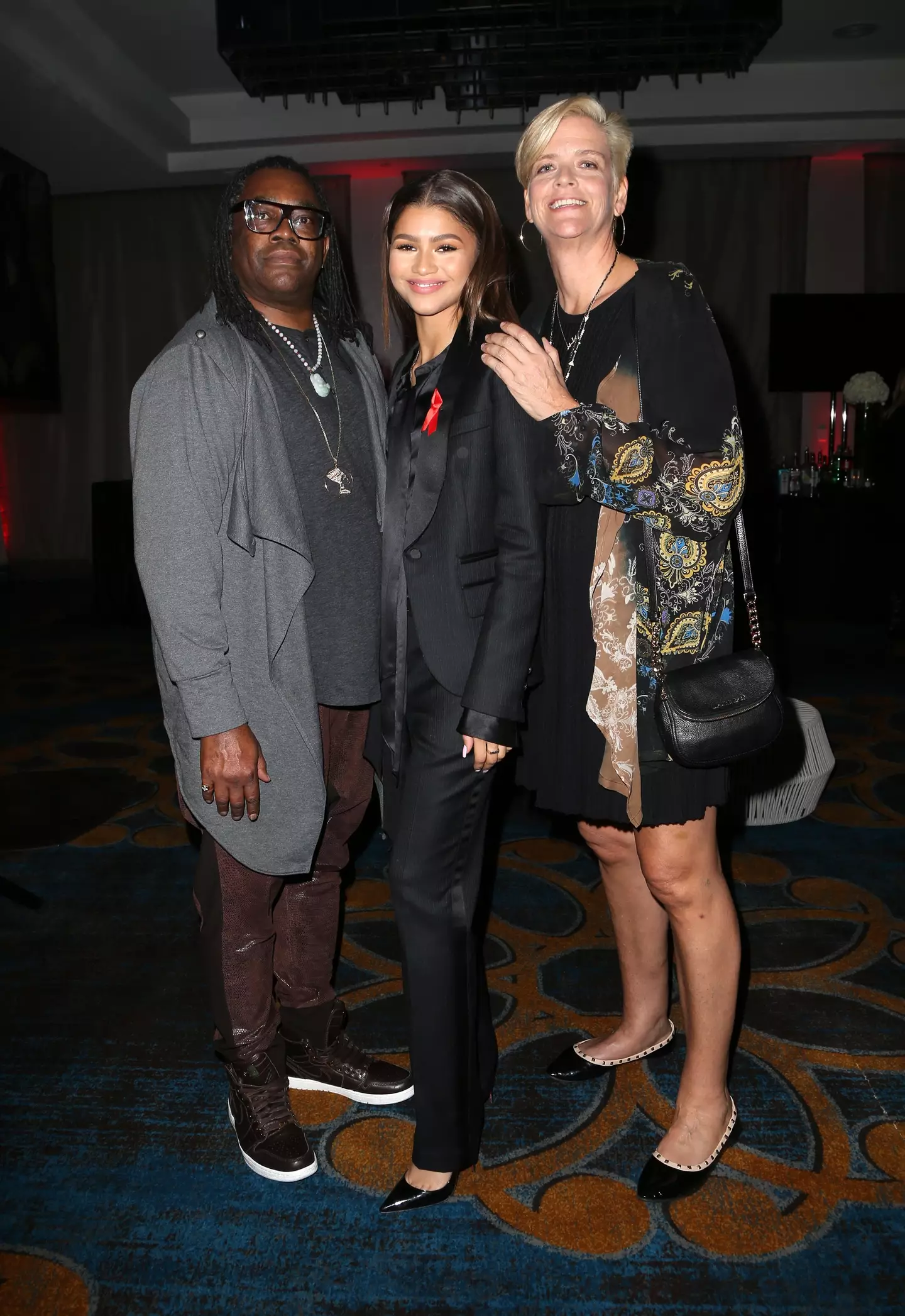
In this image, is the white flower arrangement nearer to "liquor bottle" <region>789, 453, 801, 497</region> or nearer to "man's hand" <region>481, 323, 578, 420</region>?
"liquor bottle" <region>789, 453, 801, 497</region>

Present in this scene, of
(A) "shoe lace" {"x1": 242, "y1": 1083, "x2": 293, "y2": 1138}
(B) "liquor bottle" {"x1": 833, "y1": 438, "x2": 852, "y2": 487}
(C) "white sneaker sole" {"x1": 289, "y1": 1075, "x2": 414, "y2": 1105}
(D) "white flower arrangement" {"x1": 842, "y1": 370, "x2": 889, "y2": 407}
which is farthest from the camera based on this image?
(B) "liquor bottle" {"x1": 833, "y1": 438, "x2": 852, "y2": 487}

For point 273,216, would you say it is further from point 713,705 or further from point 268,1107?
point 268,1107

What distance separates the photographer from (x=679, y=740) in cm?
146

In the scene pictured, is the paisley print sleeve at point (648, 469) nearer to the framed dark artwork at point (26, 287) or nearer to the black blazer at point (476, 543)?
the black blazer at point (476, 543)

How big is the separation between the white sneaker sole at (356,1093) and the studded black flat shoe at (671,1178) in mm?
468

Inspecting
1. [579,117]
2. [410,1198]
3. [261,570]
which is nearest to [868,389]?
[579,117]

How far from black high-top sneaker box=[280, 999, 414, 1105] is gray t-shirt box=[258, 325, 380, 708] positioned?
699 millimetres

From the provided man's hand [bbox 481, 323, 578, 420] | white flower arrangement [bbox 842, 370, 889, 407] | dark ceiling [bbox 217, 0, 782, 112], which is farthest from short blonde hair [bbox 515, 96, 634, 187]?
white flower arrangement [bbox 842, 370, 889, 407]

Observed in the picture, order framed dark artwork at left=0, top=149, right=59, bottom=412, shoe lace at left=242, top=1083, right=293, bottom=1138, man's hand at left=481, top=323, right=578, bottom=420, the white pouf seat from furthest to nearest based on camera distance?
framed dark artwork at left=0, top=149, right=59, bottom=412 < the white pouf seat < shoe lace at left=242, top=1083, right=293, bottom=1138 < man's hand at left=481, top=323, right=578, bottom=420

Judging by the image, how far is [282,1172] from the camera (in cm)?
170

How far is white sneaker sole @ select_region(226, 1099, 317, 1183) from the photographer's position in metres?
1.70

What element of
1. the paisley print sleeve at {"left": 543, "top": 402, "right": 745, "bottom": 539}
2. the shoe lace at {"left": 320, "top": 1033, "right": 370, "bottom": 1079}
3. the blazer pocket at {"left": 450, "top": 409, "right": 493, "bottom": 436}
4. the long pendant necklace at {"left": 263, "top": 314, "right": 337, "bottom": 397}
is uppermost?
the long pendant necklace at {"left": 263, "top": 314, "right": 337, "bottom": 397}

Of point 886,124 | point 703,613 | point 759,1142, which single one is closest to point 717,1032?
point 759,1142

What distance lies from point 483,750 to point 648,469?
0.47 metres
